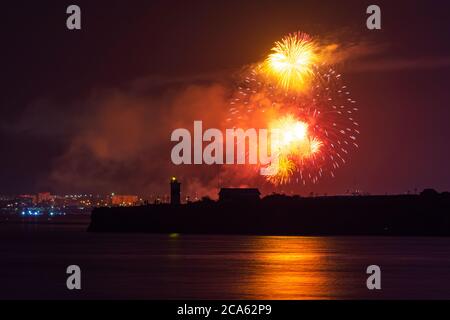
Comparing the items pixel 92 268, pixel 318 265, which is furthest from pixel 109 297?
pixel 318 265

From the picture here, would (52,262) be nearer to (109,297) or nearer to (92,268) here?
(92,268)

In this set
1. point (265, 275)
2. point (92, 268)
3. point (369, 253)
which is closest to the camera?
point (265, 275)

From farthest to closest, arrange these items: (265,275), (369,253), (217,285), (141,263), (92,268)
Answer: (369,253), (141,263), (92,268), (265,275), (217,285)

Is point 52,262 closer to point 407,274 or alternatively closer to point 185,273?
point 185,273
